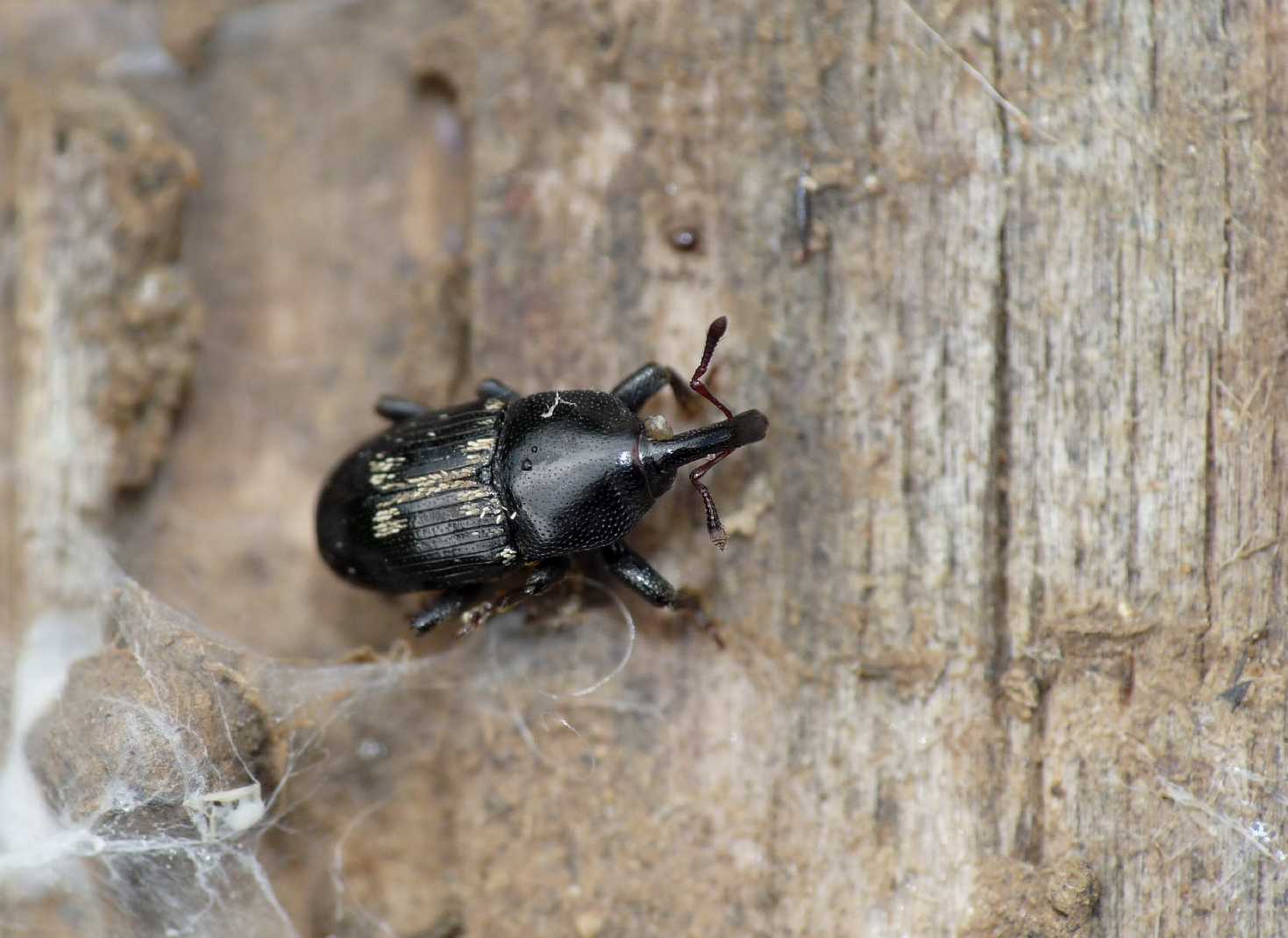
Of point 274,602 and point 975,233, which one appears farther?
point 274,602

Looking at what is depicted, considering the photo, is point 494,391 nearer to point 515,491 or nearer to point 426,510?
point 515,491

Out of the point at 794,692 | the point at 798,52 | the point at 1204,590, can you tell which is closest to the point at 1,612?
the point at 794,692

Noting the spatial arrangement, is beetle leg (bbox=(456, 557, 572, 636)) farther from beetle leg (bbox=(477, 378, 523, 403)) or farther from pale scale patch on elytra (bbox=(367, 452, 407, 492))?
beetle leg (bbox=(477, 378, 523, 403))

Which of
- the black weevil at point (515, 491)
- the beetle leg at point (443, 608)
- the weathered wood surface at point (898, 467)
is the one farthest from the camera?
the beetle leg at point (443, 608)

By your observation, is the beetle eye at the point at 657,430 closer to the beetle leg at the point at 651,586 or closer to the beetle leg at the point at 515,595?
the beetle leg at the point at 651,586

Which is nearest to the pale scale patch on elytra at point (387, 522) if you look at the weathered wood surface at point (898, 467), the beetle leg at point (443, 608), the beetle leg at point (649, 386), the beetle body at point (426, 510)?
the beetle body at point (426, 510)

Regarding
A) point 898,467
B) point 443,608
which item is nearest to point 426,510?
point 443,608

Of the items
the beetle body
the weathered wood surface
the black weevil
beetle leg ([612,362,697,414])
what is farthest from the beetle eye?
the beetle body

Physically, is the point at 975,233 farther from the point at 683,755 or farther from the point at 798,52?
the point at 683,755
